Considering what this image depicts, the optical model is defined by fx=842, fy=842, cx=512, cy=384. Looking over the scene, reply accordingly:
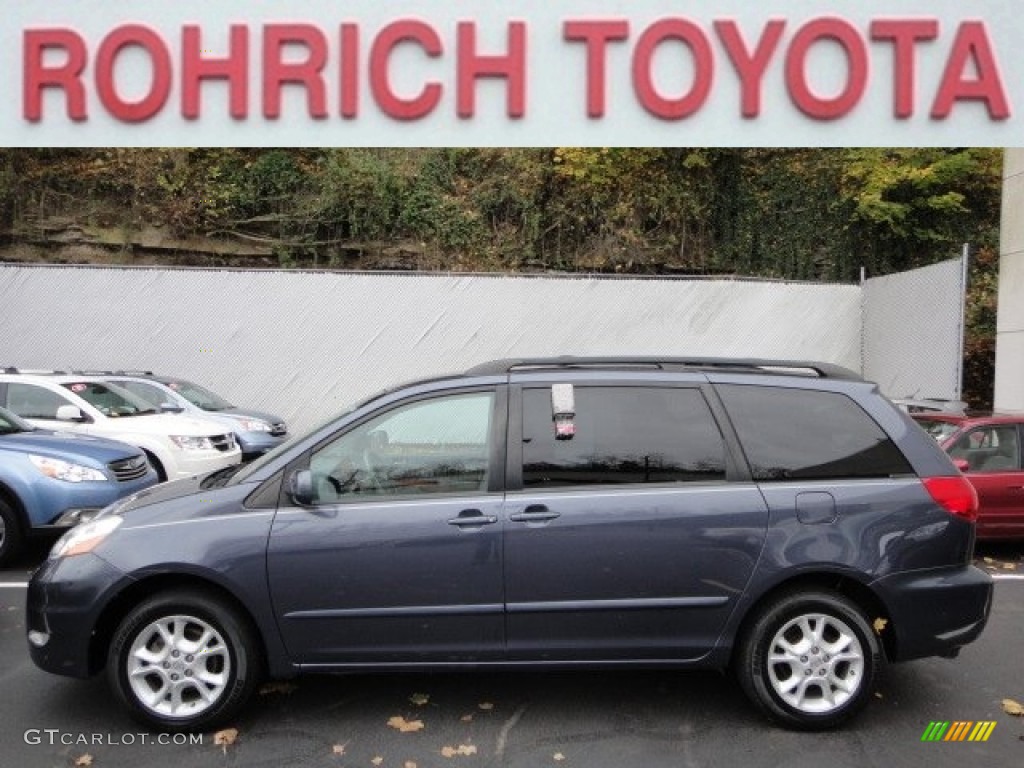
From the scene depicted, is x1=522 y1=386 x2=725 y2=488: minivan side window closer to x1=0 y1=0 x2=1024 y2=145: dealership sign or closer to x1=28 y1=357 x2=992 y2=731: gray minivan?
x1=28 y1=357 x2=992 y2=731: gray minivan

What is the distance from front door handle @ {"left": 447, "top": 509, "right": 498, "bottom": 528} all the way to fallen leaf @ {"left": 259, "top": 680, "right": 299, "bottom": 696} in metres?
1.42

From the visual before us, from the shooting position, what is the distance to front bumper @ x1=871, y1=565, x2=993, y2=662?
12.9 feet

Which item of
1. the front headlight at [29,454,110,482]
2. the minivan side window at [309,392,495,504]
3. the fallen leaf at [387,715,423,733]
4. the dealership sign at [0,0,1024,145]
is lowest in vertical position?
the fallen leaf at [387,715,423,733]

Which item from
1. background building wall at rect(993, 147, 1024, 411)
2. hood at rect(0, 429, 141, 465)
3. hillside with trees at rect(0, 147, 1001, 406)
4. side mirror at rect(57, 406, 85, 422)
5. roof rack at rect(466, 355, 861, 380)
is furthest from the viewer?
hillside with trees at rect(0, 147, 1001, 406)

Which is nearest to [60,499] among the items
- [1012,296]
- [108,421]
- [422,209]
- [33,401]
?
[108,421]

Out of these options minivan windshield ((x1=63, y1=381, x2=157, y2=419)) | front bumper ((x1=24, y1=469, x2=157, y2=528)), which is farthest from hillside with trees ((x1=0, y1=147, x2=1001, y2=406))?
front bumper ((x1=24, y1=469, x2=157, y2=528))

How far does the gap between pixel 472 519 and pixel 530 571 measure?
358 millimetres

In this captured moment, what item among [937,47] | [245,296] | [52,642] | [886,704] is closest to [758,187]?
[245,296]

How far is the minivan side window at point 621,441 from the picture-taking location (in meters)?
4.01

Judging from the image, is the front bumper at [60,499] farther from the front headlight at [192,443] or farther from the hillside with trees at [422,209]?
the hillside with trees at [422,209]

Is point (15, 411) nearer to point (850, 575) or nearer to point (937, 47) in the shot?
point (850, 575)

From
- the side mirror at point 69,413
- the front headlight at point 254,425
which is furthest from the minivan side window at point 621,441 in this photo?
the front headlight at point 254,425

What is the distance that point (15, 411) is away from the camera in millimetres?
9664

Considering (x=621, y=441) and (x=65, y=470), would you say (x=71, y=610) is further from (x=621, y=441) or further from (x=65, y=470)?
(x=65, y=470)
